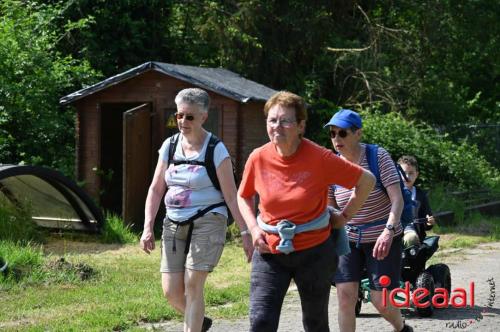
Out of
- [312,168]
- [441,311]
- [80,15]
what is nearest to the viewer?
[312,168]

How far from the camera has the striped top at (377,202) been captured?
21.7 feet

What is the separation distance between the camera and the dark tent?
13156mm

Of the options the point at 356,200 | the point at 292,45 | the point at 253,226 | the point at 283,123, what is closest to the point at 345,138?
the point at 356,200

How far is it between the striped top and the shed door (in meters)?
8.06

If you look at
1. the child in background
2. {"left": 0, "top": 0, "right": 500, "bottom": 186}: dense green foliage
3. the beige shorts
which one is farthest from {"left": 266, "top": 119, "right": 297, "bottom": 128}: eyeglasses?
{"left": 0, "top": 0, "right": 500, "bottom": 186}: dense green foliage

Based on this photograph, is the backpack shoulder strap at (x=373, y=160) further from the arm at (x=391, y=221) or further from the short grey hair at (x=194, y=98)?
the short grey hair at (x=194, y=98)

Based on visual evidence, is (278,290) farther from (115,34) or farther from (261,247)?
(115,34)

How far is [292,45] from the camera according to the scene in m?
22.5

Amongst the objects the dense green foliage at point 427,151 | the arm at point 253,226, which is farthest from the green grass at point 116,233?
the arm at point 253,226

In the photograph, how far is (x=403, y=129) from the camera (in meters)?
19.2

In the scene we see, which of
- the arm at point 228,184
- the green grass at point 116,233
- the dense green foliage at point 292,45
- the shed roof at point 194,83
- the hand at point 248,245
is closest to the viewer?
the hand at point 248,245

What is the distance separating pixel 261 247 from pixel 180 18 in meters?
18.7

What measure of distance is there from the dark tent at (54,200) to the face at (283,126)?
7701 mm

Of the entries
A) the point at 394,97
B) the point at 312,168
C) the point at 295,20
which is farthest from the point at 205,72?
the point at 312,168
